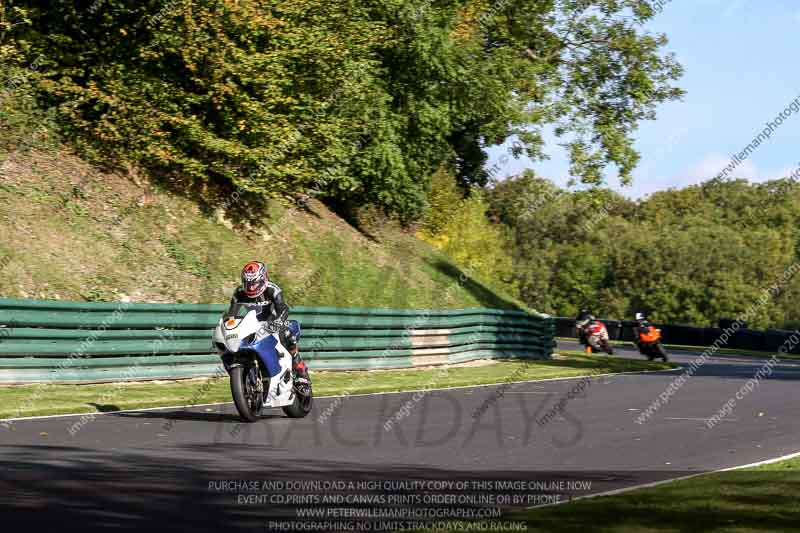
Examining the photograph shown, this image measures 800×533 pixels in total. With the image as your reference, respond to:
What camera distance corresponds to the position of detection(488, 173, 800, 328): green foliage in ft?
333

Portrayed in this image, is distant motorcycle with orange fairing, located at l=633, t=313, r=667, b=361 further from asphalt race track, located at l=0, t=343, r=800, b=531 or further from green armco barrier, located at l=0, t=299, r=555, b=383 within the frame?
asphalt race track, located at l=0, t=343, r=800, b=531

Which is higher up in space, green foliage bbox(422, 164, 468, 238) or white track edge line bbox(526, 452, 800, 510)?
green foliage bbox(422, 164, 468, 238)

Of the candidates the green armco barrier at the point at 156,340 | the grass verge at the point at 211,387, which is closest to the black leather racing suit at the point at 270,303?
the grass verge at the point at 211,387

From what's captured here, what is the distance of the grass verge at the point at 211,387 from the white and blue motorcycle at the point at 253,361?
220 centimetres

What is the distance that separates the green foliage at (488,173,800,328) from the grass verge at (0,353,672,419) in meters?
66.3

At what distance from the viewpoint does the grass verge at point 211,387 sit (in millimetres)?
15008

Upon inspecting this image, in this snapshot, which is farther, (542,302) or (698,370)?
(542,302)

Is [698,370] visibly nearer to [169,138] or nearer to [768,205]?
[169,138]

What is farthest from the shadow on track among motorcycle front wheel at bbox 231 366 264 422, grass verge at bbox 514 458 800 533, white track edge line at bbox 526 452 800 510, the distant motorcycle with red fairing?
the distant motorcycle with red fairing

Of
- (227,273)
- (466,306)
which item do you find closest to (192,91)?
(227,273)

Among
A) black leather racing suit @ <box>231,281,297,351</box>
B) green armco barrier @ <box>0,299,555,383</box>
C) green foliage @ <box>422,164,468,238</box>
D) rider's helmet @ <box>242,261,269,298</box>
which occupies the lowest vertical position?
green armco barrier @ <box>0,299,555,383</box>

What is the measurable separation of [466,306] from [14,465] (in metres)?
27.1

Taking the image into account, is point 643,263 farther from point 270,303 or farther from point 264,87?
point 270,303

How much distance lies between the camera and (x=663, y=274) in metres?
104
